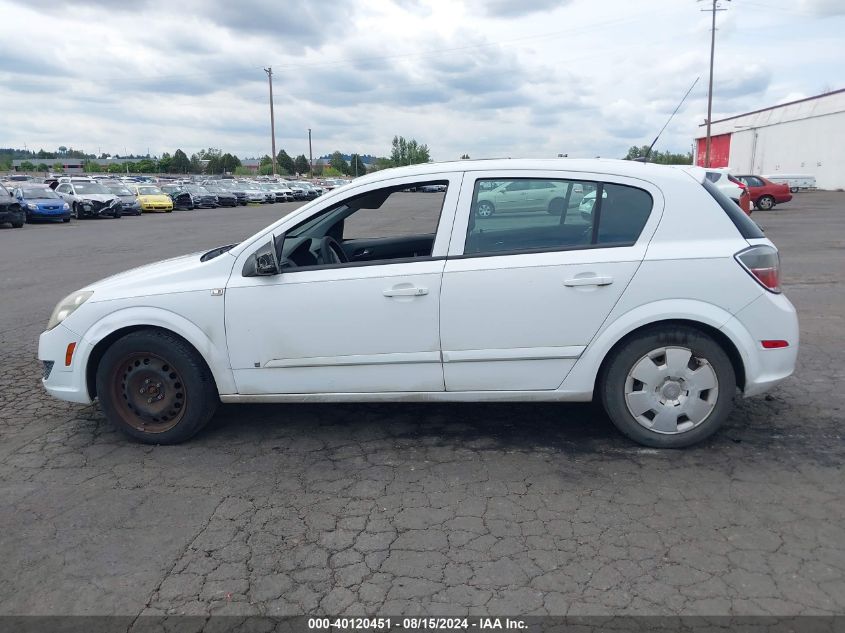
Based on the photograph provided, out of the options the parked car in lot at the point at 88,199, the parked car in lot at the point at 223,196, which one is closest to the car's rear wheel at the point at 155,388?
the parked car in lot at the point at 88,199

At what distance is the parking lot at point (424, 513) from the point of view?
2.82m

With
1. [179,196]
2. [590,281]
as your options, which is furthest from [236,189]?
[590,281]

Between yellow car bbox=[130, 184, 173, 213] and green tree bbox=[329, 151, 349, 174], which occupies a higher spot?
green tree bbox=[329, 151, 349, 174]

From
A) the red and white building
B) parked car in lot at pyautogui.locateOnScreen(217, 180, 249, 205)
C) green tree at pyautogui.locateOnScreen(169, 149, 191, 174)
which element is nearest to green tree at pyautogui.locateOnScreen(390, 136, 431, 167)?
parked car in lot at pyautogui.locateOnScreen(217, 180, 249, 205)

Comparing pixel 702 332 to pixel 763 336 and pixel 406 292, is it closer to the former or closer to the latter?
pixel 763 336

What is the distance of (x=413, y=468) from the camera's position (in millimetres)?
3965

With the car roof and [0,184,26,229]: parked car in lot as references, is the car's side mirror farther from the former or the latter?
[0,184,26,229]: parked car in lot

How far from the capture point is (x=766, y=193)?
29078 millimetres

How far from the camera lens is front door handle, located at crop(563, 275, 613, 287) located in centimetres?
392

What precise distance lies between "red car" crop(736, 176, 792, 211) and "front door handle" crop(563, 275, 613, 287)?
92.8 feet

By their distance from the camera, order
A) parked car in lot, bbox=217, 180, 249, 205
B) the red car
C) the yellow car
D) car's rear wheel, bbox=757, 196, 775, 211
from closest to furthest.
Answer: the red car, car's rear wheel, bbox=757, 196, 775, 211, the yellow car, parked car in lot, bbox=217, 180, 249, 205

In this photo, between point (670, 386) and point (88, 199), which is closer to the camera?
point (670, 386)

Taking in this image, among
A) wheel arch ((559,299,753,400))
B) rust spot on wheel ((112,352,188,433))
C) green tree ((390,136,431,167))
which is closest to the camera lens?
wheel arch ((559,299,753,400))

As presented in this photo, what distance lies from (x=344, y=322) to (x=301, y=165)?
125m
